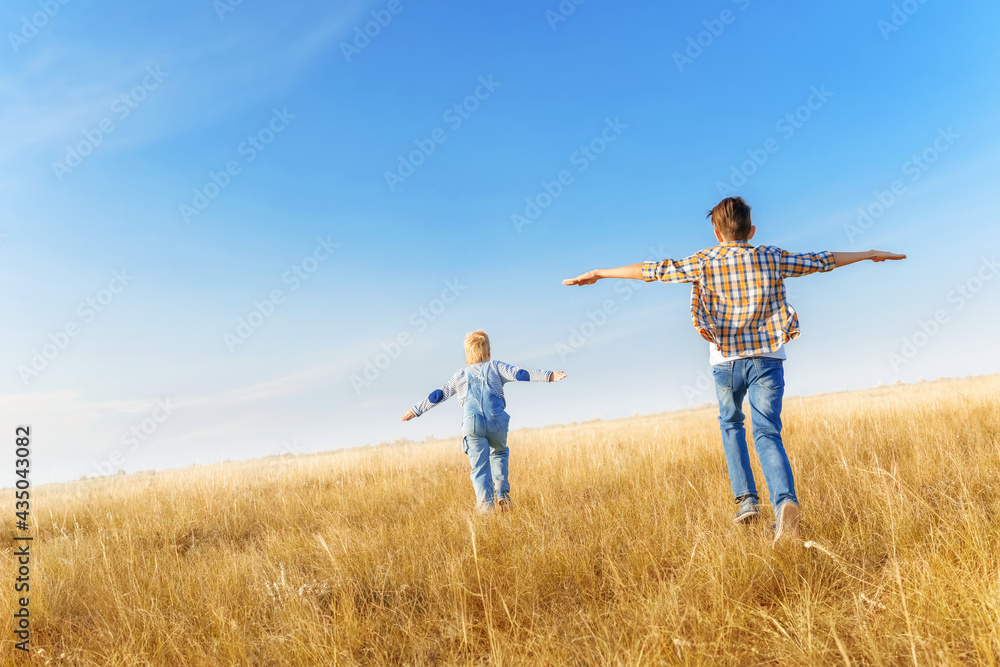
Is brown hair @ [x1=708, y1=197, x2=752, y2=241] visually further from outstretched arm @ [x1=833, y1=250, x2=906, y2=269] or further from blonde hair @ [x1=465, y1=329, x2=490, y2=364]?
blonde hair @ [x1=465, y1=329, x2=490, y2=364]

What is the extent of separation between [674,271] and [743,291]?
0.50 m

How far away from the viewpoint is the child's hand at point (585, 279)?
4410mm

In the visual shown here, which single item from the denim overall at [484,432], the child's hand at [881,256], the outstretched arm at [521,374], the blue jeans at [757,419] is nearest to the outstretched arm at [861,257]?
the child's hand at [881,256]

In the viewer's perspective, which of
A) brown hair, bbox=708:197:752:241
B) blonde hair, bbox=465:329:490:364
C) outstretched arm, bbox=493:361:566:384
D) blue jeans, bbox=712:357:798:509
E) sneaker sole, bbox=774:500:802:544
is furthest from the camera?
blonde hair, bbox=465:329:490:364

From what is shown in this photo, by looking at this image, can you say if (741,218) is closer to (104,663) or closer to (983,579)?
(983,579)

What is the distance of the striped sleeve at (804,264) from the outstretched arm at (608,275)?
1057mm

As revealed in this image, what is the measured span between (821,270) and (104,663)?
209 inches

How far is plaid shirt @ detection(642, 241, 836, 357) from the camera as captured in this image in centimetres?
407

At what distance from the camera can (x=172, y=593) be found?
13.2 feet

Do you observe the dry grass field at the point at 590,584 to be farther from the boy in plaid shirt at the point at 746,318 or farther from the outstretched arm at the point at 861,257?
the outstretched arm at the point at 861,257

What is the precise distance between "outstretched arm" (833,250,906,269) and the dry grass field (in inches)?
61.9

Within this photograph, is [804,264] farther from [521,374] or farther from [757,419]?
[521,374]

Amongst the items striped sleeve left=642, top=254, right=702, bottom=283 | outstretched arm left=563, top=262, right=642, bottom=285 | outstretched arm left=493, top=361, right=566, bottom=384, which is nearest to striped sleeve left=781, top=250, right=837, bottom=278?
striped sleeve left=642, top=254, right=702, bottom=283

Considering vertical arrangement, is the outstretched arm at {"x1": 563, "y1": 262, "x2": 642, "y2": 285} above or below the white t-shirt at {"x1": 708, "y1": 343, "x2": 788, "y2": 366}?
above
